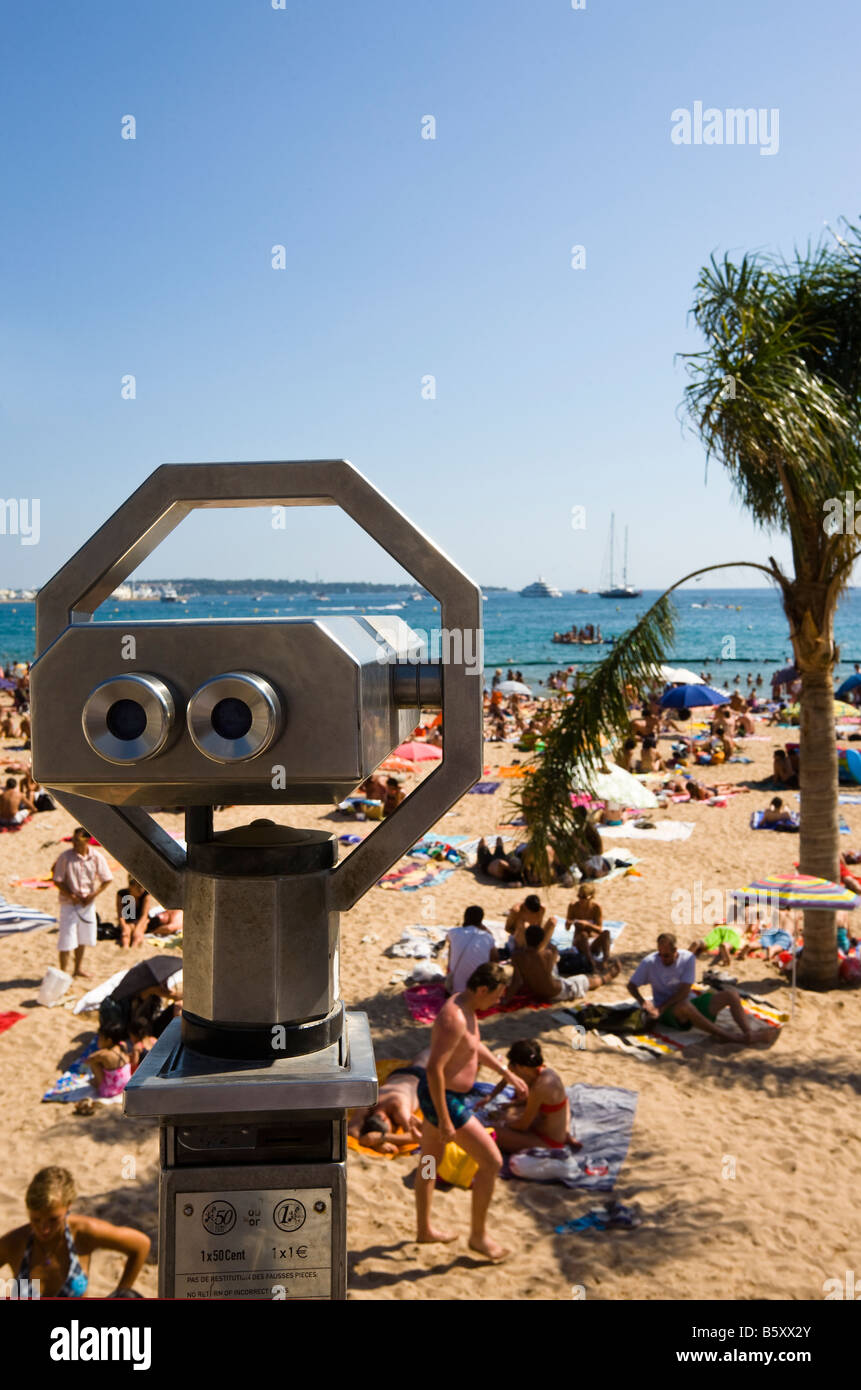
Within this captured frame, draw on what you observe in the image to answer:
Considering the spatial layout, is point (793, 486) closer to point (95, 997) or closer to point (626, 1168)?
point (626, 1168)

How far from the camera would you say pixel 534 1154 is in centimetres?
666

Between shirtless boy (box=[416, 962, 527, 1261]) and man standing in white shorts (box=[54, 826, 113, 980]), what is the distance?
5096 mm

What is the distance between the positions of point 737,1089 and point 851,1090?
0.88 m

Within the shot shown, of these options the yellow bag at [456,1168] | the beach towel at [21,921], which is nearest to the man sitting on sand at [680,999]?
the yellow bag at [456,1168]

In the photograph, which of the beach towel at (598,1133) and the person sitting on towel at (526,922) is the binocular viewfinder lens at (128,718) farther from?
the person sitting on towel at (526,922)

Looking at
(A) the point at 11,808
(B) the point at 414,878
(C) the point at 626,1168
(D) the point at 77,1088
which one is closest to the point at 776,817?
(B) the point at 414,878

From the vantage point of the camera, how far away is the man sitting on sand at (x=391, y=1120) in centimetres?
679

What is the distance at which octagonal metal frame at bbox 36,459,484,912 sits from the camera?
138 centimetres

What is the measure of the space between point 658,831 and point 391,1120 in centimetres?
1017

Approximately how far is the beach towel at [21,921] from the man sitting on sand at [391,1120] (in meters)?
5.01

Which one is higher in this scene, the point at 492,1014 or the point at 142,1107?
the point at 142,1107
